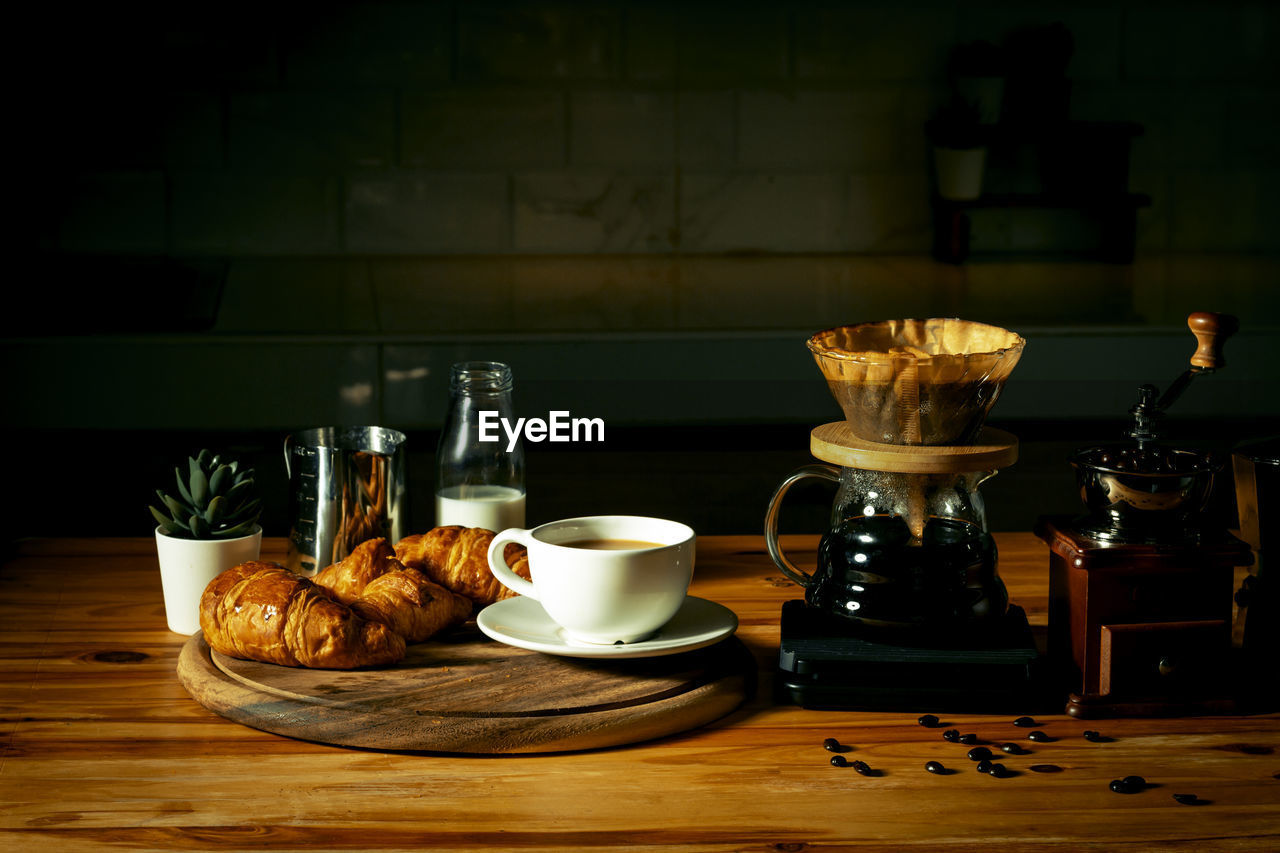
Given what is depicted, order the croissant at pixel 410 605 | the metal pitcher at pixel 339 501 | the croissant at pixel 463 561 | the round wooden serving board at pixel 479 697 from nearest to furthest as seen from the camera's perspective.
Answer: the round wooden serving board at pixel 479 697
the croissant at pixel 410 605
the croissant at pixel 463 561
the metal pitcher at pixel 339 501

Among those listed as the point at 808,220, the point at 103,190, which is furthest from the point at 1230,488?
the point at 103,190

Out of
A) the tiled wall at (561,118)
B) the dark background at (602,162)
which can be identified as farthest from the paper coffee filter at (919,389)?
the tiled wall at (561,118)

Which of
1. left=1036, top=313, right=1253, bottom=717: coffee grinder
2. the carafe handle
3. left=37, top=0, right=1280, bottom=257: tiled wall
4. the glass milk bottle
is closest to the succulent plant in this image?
the glass milk bottle

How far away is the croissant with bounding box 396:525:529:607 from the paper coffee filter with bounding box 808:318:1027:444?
0.32m

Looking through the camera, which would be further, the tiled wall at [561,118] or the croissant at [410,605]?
the tiled wall at [561,118]

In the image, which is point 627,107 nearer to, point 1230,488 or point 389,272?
point 389,272

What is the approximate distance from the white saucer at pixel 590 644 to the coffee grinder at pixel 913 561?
0.06m

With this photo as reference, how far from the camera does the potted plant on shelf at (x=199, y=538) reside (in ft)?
3.79

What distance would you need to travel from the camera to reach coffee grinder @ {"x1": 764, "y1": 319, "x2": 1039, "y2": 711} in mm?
974

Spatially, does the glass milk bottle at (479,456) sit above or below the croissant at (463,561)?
above

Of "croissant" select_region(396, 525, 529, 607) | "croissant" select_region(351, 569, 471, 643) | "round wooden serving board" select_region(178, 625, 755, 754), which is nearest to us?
"round wooden serving board" select_region(178, 625, 755, 754)

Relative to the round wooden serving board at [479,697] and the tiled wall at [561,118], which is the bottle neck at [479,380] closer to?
the round wooden serving board at [479,697]

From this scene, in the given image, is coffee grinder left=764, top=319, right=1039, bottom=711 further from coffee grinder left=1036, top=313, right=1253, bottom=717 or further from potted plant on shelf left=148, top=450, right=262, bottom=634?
potted plant on shelf left=148, top=450, right=262, bottom=634

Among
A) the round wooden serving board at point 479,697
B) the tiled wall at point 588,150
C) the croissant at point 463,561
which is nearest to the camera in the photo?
the round wooden serving board at point 479,697
